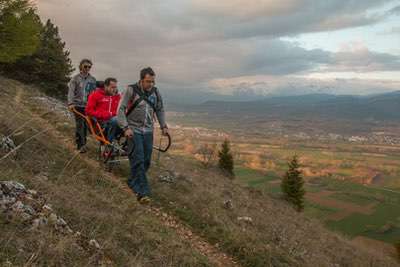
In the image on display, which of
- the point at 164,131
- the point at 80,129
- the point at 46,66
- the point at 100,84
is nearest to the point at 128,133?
the point at 164,131

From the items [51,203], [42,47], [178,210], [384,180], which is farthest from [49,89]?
[384,180]

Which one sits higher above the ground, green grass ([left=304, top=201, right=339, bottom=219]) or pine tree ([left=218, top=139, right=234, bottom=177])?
pine tree ([left=218, top=139, right=234, bottom=177])

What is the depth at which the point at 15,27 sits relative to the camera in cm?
1788

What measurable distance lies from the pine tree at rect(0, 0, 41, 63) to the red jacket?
1054 centimetres

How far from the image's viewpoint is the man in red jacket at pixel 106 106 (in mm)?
9664

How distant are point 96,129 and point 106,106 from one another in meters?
0.81

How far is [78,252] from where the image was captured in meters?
4.05

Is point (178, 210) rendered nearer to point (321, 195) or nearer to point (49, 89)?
point (49, 89)

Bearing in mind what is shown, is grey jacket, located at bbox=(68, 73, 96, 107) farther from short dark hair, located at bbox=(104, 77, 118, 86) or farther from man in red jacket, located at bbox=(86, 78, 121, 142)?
short dark hair, located at bbox=(104, 77, 118, 86)

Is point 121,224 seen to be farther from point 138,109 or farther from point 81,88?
point 81,88

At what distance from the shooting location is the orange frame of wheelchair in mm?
9516

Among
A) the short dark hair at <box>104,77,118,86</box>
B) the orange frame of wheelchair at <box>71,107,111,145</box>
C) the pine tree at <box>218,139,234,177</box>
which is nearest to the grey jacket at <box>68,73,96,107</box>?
the orange frame of wheelchair at <box>71,107,111,145</box>

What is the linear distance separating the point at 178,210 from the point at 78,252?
4617mm

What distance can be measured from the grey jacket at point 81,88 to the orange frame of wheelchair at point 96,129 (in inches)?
17.7
